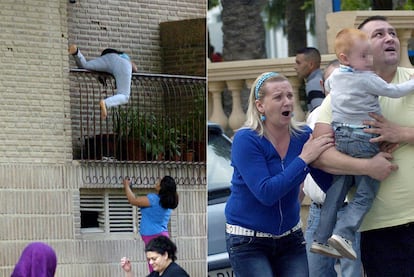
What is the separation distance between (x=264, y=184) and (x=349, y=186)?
44 centimetres

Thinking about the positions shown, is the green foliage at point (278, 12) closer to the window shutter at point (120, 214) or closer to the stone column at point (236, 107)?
the stone column at point (236, 107)

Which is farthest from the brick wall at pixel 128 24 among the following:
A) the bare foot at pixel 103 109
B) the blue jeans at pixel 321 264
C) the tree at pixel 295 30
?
the tree at pixel 295 30

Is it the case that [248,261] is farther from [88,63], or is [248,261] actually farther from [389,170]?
[88,63]

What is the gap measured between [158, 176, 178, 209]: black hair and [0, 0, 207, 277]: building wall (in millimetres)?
51

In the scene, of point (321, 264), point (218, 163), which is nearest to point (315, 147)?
point (321, 264)

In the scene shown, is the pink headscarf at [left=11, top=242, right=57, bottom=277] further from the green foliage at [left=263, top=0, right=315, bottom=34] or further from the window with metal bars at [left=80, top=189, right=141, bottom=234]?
the green foliage at [left=263, top=0, right=315, bottom=34]

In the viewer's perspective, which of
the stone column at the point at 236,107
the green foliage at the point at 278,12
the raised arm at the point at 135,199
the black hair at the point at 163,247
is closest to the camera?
the black hair at the point at 163,247

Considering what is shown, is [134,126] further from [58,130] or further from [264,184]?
[264,184]

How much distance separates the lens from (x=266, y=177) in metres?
4.73

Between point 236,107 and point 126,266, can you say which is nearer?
point 126,266

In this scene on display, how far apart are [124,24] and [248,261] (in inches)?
111

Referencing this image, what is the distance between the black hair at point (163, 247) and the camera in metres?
6.34

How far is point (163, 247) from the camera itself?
6.39 meters

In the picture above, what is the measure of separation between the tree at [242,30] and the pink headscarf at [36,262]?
3.46m
